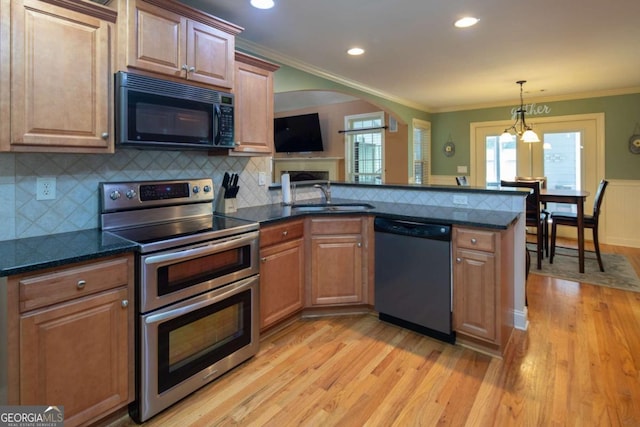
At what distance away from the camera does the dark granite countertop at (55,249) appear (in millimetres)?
1373

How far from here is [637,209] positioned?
5387 millimetres

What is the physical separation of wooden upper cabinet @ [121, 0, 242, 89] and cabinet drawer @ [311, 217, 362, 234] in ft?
3.89

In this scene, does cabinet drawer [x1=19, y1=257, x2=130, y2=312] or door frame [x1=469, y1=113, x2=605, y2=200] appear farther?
door frame [x1=469, y1=113, x2=605, y2=200]

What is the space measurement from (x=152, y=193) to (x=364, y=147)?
5.06 meters

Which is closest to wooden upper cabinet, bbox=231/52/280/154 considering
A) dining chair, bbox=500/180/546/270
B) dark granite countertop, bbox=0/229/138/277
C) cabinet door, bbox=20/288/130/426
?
dark granite countertop, bbox=0/229/138/277

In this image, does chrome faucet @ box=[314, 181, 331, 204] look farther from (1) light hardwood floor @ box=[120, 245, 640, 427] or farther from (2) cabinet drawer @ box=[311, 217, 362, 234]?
(1) light hardwood floor @ box=[120, 245, 640, 427]

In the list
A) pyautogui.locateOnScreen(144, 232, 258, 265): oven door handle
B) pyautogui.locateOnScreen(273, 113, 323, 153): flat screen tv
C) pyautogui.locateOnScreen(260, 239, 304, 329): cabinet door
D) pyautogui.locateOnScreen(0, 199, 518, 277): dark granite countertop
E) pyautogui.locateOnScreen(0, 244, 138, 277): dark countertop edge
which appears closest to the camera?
pyautogui.locateOnScreen(0, 244, 138, 277): dark countertop edge

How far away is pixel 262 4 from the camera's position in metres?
2.44

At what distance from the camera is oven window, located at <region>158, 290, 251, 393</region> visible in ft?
5.87

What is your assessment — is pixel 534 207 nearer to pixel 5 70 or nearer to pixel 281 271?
pixel 281 271

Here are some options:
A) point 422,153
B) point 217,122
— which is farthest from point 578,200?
point 217,122

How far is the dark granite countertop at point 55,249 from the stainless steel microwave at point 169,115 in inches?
21.2

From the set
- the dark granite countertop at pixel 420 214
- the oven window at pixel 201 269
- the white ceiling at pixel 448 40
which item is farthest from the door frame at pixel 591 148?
the oven window at pixel 201 269

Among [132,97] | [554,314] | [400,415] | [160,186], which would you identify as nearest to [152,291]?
[160,186]
